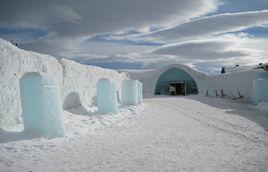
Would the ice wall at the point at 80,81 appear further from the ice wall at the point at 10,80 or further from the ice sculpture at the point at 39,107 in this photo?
the ice sculpture at the point at 39,107

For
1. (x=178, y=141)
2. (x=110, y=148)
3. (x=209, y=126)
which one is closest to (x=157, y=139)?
(x=178, y=141)

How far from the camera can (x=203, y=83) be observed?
36562mm

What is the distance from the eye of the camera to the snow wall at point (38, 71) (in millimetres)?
7484

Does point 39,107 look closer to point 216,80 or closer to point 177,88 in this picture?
point 216,80

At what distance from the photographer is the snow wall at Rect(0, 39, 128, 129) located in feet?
24.6

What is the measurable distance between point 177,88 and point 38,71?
3081 centimetres

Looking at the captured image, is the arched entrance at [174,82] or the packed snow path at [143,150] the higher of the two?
the arched entrance at [174,82]

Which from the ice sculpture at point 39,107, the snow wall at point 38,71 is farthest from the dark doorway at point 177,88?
the ice sculpture at point 39,107

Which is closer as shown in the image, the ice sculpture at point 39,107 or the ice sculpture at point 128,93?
the ice sculpture at point 39,107

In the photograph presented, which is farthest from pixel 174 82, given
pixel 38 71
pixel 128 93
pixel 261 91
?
pixel 38 71

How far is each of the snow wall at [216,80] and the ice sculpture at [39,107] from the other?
19572 mm

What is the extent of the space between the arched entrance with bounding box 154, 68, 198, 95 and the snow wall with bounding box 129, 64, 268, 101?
49 centimetres

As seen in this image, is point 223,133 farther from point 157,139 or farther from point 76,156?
point 76,156

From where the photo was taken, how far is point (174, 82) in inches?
1487
